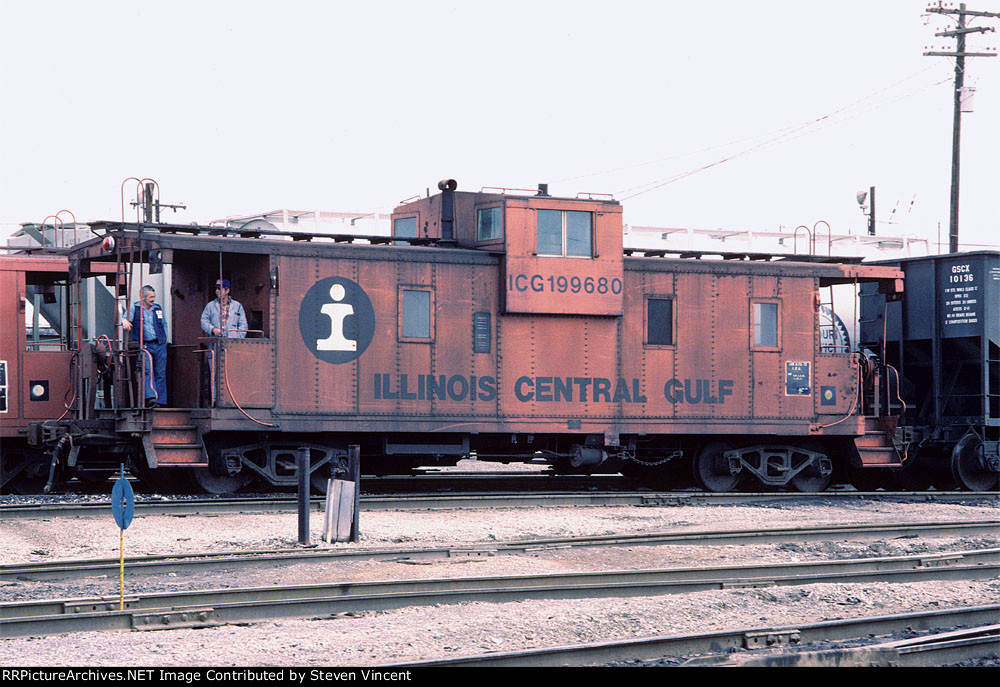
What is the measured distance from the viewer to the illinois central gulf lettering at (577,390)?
16.8m

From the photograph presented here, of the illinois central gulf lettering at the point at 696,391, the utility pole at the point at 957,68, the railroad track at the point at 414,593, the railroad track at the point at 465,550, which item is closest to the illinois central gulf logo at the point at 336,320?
the illinois central gulf lettering at the point at 696,391

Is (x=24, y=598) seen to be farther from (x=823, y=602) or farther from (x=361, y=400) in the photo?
(x=361, y=400)

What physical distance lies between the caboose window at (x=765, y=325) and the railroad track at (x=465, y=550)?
4414 mm

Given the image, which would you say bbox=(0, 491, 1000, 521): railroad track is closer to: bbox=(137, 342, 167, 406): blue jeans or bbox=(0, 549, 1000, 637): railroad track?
bbox=(137, 342, 167, 406): blue jeans

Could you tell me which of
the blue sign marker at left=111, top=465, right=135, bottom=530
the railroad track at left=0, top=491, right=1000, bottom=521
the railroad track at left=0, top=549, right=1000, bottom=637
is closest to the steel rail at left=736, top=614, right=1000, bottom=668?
the railroad track at left=0, top=549, right=1000, bottom=637

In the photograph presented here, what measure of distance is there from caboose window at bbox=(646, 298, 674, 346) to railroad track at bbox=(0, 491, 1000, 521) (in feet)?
7.71

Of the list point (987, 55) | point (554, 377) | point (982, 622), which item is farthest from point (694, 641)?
point (987, 55)

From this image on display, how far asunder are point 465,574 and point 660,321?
7.94 m

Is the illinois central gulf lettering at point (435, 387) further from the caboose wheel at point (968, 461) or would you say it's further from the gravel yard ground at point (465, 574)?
the caboose wheel at point (968, 461)

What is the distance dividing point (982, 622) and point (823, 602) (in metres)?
1.19

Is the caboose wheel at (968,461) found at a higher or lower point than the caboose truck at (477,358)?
lower

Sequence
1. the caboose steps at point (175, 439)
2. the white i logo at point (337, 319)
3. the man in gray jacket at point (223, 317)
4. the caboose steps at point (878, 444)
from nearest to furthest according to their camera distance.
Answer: the caboose steps at point (175, 439)
the man in gray jacket at point (223, 317)
the white i logo at point (337, 319)
the caboose steps at point (878, 444)

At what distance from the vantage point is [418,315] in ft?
54.0

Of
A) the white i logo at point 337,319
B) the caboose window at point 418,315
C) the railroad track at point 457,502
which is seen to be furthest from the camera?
the caboose window at point 418,315
